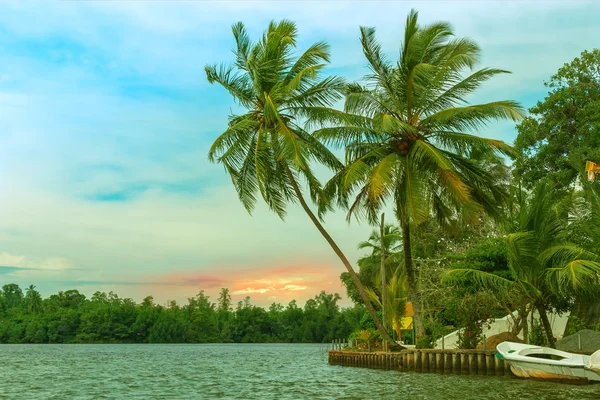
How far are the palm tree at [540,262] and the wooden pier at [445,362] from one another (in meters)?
2.26

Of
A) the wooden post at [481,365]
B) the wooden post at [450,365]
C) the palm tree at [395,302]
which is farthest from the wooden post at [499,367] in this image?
the palm tree at [395,302]

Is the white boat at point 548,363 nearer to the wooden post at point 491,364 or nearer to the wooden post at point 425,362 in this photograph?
the wooden post at point 491,364

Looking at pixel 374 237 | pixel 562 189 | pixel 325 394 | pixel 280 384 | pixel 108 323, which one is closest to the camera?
pixel 325 394

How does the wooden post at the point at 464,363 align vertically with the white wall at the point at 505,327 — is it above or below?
below

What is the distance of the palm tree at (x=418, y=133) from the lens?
1036 inches

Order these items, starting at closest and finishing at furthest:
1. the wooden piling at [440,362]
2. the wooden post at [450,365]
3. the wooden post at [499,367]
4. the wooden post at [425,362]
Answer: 1. the wooden post at [499,367]
2. the wooden post at [450,365]
3. the wooden piling at [440,362]
4. the wooden post at [425,362]

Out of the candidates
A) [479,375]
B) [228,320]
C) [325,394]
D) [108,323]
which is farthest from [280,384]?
[228,320]

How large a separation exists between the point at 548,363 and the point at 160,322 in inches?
4228

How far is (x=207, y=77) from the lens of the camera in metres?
29.4

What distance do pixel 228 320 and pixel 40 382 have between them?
10600 centimetres

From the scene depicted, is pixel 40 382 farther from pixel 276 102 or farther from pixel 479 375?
pixel 479 375

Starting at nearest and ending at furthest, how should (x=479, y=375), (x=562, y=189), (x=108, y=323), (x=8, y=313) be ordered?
(x=479, y=375) < (x=562, y=189) < (x=108, y=323) < (x=8, y=313)

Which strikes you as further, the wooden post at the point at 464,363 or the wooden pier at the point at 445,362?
the wooden post at the point at 464,363

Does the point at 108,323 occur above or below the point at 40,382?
above
